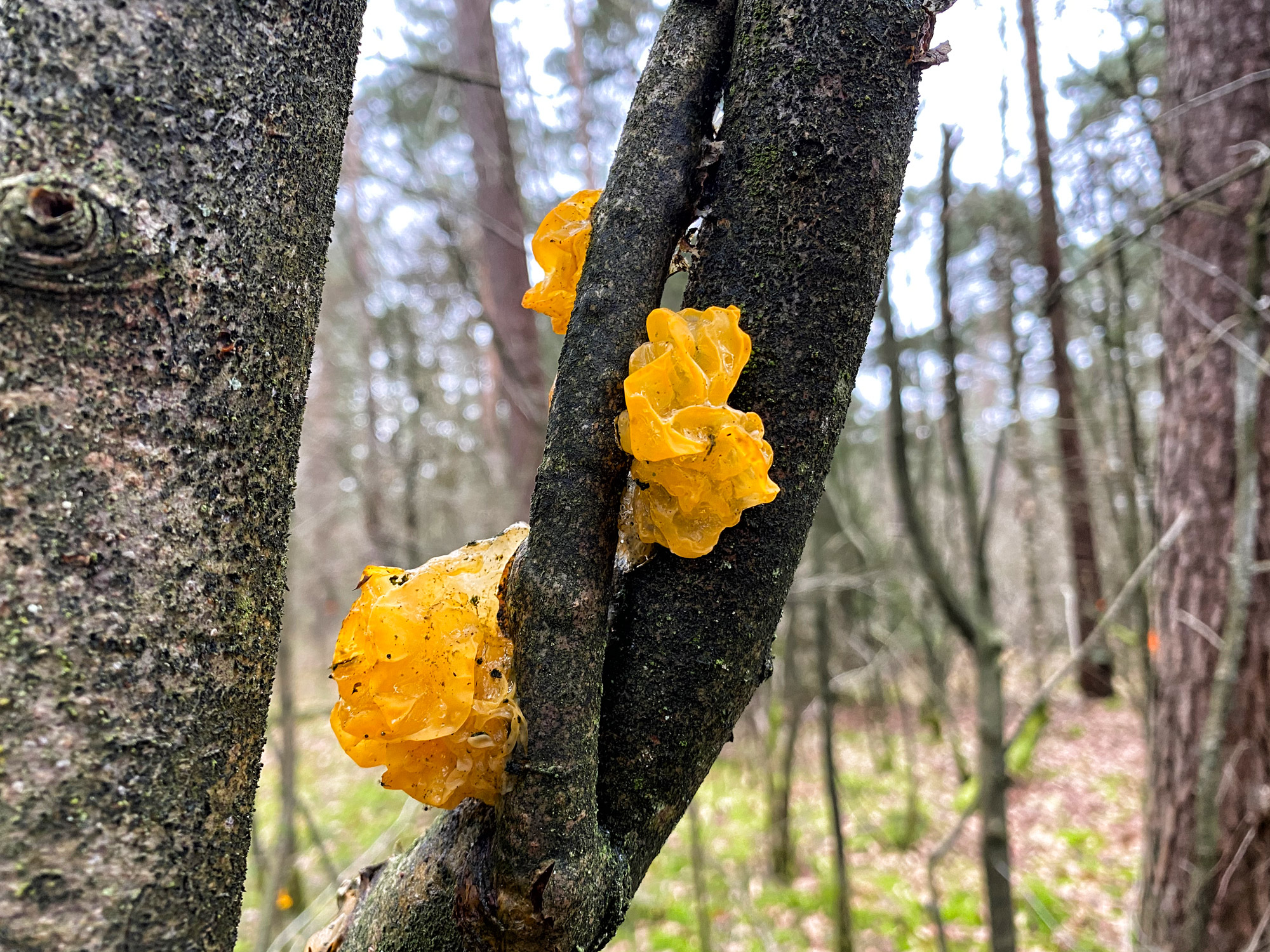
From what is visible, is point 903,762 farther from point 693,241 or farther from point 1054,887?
point 693,241

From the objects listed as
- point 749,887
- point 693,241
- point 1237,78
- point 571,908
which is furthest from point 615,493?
point 749,887

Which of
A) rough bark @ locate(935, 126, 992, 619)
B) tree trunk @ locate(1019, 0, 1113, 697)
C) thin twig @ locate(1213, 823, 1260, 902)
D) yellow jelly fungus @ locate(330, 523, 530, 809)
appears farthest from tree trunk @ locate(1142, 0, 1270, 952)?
tree trunk @ locate(1019, 0, 1113, 697)

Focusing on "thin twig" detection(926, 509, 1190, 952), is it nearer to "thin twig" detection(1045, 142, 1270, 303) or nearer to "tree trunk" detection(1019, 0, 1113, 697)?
"thin twig" detection(1045, 142, 1270, 303)

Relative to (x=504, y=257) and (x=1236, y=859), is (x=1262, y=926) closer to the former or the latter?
(x=1236, y=859)

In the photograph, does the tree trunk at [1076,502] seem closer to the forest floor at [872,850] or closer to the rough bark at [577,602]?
the forest floor at [872,850]

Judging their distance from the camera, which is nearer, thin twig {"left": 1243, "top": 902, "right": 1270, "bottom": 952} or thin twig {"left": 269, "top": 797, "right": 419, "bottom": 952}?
thin twig {"left": 1243, "top": 902, "right": 1270, "bottom": 952}

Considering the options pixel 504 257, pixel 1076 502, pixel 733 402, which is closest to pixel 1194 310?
pixel 733 402

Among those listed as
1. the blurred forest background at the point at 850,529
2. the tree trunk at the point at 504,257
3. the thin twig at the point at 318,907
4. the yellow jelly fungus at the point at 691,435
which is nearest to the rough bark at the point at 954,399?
the blurred forest background at the point at 850,529
